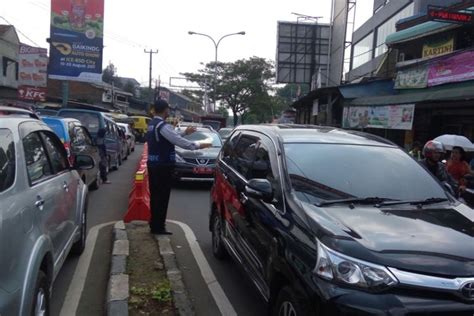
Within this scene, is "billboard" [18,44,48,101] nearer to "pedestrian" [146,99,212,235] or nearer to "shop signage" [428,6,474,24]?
"shop signage" [428,6,474,24]

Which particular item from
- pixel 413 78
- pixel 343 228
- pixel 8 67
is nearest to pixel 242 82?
pixel 8 67

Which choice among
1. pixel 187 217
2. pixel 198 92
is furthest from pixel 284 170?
pixel 198 92

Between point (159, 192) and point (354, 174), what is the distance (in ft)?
10.2

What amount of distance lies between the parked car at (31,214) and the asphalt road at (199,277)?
1.34 meters

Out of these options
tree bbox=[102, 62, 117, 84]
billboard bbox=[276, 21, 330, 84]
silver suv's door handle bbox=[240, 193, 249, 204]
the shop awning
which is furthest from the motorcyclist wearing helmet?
tree bbox=[102, 62, 117, 84]

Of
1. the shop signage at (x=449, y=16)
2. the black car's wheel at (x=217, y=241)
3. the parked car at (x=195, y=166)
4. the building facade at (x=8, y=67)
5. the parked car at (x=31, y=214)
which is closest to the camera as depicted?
the parked car at (x=31, y=214)

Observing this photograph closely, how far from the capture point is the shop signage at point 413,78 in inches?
695

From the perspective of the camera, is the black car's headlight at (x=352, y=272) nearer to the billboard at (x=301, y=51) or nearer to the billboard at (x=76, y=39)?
the billboard at (x=76, y=39)

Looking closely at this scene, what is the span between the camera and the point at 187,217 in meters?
8.59

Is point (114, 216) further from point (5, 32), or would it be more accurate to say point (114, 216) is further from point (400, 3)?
point (5, 32)

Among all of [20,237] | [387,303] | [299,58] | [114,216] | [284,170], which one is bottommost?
[114,216]

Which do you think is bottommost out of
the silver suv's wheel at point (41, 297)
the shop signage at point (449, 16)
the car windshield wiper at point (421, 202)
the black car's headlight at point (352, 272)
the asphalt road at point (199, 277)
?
the asphalt road at point (199, 277)

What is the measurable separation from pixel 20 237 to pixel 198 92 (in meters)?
61.9

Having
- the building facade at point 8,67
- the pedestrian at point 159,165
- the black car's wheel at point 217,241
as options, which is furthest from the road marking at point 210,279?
the building facade at point 8,67
